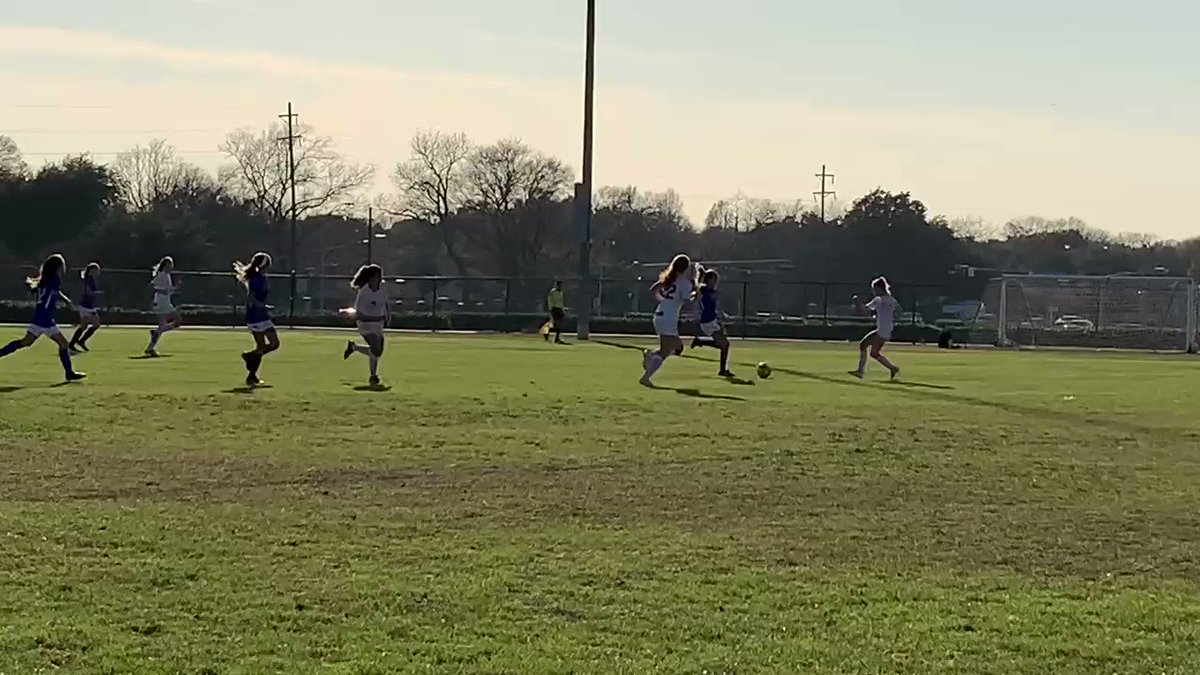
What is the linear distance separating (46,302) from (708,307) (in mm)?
10109

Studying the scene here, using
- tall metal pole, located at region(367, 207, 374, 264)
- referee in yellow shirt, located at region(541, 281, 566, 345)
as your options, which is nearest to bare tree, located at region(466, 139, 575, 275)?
tall metal pole, located at region(367, 207, 374, 264)

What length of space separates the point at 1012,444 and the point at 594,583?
26.9ft

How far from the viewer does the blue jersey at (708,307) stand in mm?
25641

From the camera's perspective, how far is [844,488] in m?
11.8

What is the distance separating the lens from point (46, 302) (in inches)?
832

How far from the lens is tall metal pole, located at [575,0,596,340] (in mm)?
43312

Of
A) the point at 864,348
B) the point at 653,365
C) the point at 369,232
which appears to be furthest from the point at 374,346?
the point at 369,232

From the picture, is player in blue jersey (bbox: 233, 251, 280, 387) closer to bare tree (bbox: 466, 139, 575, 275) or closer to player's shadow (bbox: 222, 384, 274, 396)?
player's shadow (bbox: 222, 384, 274, 396)

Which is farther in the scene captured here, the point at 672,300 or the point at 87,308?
the point at 87,308

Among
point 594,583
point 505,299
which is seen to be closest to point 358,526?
point 594,583

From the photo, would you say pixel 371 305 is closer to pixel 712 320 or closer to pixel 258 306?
pixel 258 306

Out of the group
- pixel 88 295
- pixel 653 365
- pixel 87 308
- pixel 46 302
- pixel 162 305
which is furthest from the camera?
pixel 162 305

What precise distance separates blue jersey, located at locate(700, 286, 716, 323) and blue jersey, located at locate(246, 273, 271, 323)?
7.17 meters

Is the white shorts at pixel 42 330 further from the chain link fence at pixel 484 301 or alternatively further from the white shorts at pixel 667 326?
the chain link fence at pixel 484 301
